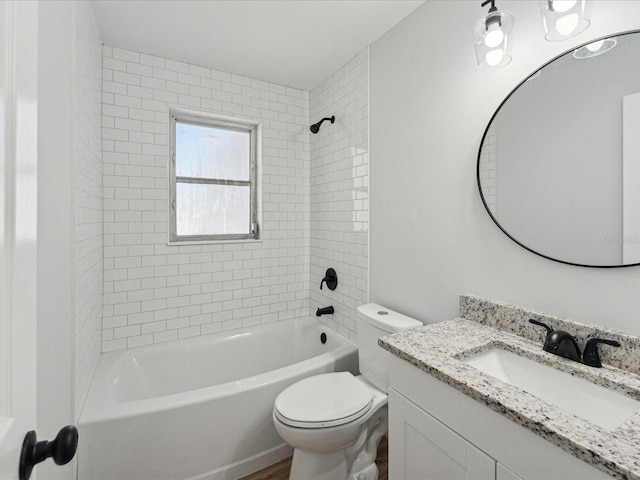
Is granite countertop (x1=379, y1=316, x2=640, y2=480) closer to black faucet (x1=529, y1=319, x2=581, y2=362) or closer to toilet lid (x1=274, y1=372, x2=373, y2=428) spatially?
black faucet (x1=529, y1=319, x2=581, y2=362)

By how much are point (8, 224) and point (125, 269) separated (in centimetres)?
201

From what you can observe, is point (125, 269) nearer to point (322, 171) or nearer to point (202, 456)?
point (202, 456)

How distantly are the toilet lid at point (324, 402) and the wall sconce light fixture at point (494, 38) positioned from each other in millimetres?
1627

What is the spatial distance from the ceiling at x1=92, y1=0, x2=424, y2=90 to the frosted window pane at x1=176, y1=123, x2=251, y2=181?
49 centimetres

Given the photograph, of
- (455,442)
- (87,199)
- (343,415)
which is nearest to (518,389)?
(455,442)

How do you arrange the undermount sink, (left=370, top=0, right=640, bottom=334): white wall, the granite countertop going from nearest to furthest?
1. the granite countertop
2. the undermount sink
3. (left=370, top=0, right=640, bottom=334): white wall

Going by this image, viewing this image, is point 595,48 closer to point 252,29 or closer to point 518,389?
point 518,389

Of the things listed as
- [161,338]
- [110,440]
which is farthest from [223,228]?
[110,440]

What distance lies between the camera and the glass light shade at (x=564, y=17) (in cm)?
101

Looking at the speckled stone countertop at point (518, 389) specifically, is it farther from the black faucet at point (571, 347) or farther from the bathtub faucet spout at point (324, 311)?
the bathtub faucet spout at point (324, 311)

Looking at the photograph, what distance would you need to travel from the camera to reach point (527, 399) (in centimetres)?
84

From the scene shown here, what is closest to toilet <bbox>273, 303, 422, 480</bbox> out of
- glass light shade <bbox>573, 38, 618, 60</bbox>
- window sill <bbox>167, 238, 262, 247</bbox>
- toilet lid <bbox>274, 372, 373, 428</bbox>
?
toilet lid <bbox>274, 372, 373, 428</bbox>

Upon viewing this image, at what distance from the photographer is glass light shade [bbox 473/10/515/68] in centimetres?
119

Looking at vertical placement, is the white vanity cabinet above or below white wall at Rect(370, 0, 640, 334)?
below
